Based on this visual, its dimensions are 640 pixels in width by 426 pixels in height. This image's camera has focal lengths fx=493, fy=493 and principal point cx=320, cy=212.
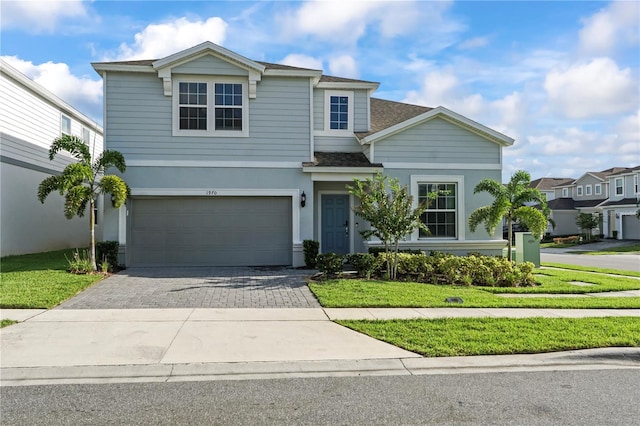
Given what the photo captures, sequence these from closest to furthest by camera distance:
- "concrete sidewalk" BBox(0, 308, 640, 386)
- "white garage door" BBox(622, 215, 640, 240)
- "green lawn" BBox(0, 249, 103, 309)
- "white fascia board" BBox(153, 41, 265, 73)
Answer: "concrete sidewalk" BBox(0, 308, 640, 386)
"green lawn" BBox(0, 249, 103, 309)
"white fascia board" BBox(153, 41, 265, 73)
"white garage door" BBox(622, 215, 640, 240)

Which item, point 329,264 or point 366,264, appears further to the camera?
point 366,264

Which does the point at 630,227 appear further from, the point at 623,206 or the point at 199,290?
the point at 199,290

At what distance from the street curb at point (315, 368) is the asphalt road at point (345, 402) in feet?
0.70

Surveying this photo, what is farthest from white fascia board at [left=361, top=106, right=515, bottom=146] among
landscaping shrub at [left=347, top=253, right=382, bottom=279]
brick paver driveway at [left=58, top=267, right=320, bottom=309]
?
brick paver driveway at [left=58, top=267, right=320, bottom=309]

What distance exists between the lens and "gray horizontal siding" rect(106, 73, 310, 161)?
1527 cm

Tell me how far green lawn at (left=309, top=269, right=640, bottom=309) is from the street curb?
3158 millimetres

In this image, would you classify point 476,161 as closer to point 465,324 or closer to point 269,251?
point 269,251

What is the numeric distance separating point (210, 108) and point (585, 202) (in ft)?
146

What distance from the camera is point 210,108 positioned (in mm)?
15547

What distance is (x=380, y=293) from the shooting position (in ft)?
35.1

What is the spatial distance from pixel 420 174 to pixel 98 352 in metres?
12.0

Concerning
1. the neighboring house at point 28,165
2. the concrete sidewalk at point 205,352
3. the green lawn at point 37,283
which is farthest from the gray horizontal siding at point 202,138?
the concrete sidewalk at point 205,352

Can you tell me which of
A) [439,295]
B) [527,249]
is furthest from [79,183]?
[527,249]

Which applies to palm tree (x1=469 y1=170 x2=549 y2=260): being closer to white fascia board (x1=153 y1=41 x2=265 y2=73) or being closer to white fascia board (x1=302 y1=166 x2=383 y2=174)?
white fascia board (x1=302 y1=166 x2=383 y2=174)
